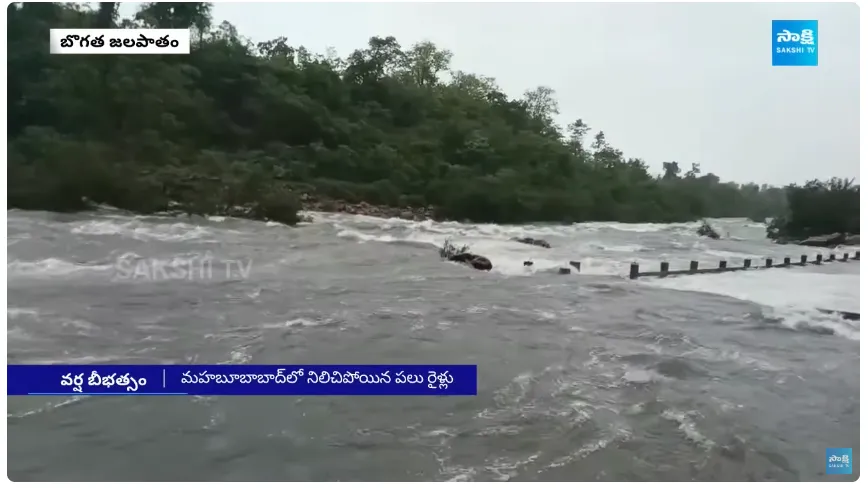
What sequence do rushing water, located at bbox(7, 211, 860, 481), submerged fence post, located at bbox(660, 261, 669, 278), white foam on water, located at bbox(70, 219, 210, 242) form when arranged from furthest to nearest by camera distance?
submerged fence post, located at bbox(660, 261, 669, 278) → white foam on water, located at bbox(70, 219, 210, 242) → rushing water, located at bbox(7, 211, 860, 481)

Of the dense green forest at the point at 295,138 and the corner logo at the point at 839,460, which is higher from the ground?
the dense green forest at the point at 295,138

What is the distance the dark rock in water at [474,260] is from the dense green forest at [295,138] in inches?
5.0

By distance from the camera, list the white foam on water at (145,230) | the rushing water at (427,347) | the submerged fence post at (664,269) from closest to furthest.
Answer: the rushing water at (427,347)
the white foam on water at (145,230)
the submerged fence post at (664,269)

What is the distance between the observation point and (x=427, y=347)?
162cm

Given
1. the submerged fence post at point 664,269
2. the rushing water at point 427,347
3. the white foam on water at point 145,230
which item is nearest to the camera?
the rushing water at point 427,347

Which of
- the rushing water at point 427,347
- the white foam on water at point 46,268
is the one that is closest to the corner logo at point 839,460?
the rushing water at point 427,347

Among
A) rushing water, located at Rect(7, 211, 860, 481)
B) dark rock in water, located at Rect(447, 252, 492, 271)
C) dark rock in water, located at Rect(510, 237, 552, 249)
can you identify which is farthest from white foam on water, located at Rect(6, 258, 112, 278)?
dark rock in water, located at Rect(510, 237, 552, 249)

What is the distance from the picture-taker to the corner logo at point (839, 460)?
63.4 inches

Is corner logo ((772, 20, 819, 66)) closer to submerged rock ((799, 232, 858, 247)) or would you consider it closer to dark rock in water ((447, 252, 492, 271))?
submerged rock ((799, 232, 858, 247))

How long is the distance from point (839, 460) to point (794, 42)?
4.24ft

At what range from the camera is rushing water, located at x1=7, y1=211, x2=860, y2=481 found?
4.96 ft

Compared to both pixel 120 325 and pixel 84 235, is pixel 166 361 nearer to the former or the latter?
pixel 120 325

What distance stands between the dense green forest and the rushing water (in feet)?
0.32

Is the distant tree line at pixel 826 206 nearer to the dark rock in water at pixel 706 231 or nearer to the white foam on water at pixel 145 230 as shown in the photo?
the dark rock in water at pixel 706 231
